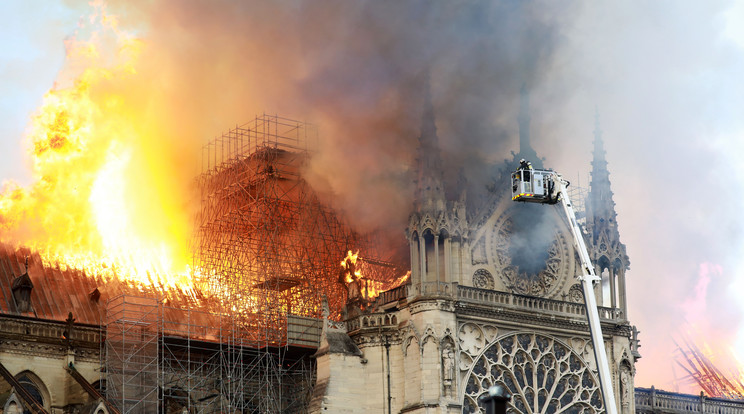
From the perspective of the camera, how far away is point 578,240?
1339 inches

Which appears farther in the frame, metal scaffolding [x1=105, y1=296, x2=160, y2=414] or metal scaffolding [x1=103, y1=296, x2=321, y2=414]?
metal scaffolding [x1=103, y1=296, x2=321, y2=414]

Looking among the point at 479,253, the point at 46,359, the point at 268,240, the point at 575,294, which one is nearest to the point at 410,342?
the point at 479,253

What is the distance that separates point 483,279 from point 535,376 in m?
3.96

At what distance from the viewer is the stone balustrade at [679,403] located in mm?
54531

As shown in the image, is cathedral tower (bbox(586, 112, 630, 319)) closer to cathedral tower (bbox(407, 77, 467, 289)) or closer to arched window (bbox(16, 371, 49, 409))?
cathedral tower (bbox(407, 77, 467, 289))

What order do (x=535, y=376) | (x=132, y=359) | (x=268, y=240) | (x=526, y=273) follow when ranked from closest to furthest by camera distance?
1. (x=132, y=359)
2. (x=535, y=376)
3. (x=526, y=273)
4. (x=268, y=240)

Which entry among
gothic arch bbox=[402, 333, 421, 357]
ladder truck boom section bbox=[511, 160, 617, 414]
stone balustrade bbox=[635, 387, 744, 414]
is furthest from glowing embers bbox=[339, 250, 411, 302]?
ladder truck boom section bbox=[511, 160, 617, 414]

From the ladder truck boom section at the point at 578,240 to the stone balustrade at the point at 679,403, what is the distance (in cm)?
2048

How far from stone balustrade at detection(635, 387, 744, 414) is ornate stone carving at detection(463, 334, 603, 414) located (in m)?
4.79

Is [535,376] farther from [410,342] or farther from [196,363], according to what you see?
[196,363]

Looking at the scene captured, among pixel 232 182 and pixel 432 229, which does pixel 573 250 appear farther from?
pixel 232 182

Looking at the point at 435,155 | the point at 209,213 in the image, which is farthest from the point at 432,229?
the point at 209,213

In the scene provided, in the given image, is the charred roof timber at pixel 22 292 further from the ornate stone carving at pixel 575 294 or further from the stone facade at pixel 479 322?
the ornate stone carving at pixel 575 294

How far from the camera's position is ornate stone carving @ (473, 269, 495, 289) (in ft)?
160
